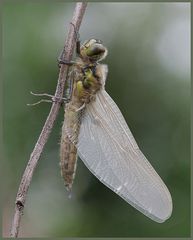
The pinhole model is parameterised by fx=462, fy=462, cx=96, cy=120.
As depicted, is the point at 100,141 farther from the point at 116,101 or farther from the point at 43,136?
the point at 116,101

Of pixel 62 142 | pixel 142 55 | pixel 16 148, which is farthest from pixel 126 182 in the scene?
pixel 142 55

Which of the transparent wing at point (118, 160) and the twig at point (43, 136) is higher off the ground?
the twig at point (43, 136)

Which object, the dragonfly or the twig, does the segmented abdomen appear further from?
the twig

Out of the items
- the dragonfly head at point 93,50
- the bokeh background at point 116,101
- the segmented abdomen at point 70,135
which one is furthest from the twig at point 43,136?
the bokeh background at point 116,101

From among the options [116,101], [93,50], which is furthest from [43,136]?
[116,101]

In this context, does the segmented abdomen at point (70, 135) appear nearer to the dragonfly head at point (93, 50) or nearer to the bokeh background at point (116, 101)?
the dragonfly head at point (93, 50)

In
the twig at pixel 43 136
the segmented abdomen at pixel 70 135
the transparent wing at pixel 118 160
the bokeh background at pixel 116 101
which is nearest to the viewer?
the twig at pixel 43 136
